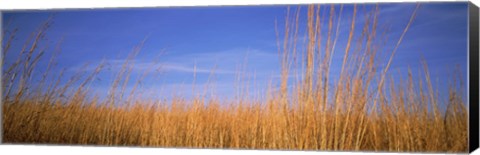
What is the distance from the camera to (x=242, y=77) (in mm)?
6973

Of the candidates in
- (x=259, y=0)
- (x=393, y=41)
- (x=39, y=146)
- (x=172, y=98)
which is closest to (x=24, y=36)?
(x=39, y=146)

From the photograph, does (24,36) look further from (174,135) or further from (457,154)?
(457,154)

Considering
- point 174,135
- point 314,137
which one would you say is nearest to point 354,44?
point 314,137

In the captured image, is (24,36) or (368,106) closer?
(368,106)

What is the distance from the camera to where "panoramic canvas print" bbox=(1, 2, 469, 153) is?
21.4ft

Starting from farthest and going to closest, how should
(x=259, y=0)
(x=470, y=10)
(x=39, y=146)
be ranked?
(x=39, y=146)
(x=259, y=0)
(x=470, y=10)

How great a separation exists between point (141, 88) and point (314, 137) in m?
1.64

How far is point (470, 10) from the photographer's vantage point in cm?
638

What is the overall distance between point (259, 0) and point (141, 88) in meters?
1.33

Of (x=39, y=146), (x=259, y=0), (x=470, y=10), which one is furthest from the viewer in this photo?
(x=39, y=146)

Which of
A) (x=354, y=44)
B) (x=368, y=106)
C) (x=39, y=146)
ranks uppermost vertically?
(x=354, y=44)

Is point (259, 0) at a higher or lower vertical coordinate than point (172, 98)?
higher

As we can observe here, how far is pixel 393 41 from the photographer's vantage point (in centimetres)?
659

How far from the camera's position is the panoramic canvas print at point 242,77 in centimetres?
652
